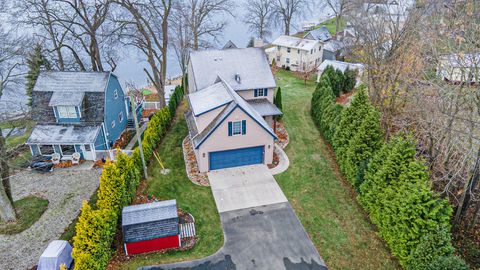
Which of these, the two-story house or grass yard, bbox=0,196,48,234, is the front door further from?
the two-story house

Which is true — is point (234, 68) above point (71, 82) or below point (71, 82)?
above

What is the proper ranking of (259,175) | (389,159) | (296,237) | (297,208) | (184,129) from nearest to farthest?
(389,159)
(296,237)
(297,208)
(259,175)
(184,129)

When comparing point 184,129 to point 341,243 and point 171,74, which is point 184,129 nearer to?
point 341,243

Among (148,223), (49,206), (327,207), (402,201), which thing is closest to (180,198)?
(148,223)

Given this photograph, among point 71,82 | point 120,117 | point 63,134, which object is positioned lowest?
point 120,117

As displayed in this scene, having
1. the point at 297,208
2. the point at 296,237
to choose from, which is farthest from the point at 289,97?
Result: the point at 296,237

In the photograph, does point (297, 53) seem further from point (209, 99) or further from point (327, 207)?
point (327, 207)

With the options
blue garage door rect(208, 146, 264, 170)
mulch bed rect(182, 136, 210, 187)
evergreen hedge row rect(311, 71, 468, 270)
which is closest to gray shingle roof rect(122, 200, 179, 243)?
mulch bed rect(182, 136, 210, 187)
